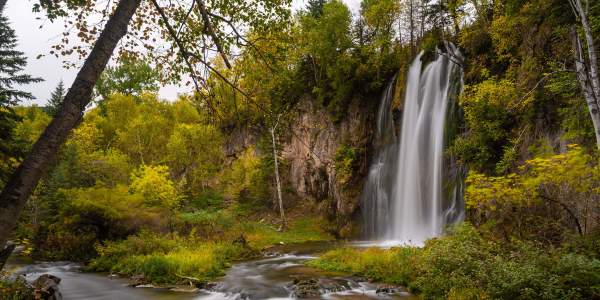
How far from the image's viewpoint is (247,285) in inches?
479

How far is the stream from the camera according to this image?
10.9 meters

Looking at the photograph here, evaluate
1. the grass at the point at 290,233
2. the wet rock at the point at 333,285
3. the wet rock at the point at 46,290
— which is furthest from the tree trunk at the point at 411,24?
the wet rock at the point at 46,290

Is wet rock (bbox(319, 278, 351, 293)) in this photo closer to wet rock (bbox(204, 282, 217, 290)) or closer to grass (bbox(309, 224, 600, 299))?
grass (bbox(309, 224, 600, 299))

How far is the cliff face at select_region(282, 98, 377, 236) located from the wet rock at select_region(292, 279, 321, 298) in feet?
48.8

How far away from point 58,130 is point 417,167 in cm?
2150

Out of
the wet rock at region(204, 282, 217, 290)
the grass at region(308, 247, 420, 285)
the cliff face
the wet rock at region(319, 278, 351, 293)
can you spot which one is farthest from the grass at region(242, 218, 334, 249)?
the wet rock at region(319, 278, 351, 293)

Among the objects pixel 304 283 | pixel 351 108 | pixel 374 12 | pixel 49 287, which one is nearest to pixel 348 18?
pixel 374 12

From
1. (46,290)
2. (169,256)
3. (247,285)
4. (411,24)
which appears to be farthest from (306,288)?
(411,24)

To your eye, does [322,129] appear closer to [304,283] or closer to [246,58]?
[304,283]

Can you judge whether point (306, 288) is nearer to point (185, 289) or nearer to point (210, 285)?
point (210, 285)

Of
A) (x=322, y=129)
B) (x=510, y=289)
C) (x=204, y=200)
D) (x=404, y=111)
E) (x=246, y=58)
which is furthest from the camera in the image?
(x=204, y=200)

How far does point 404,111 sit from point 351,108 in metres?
6.59

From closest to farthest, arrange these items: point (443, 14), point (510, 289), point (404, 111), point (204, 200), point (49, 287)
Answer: point (510, 289), point (49, 287), point (404, 111), point (443, 14), point (204, 200)

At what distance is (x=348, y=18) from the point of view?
31172mm
